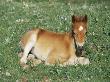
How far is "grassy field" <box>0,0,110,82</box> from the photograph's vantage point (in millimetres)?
12961

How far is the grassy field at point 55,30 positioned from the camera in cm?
1296

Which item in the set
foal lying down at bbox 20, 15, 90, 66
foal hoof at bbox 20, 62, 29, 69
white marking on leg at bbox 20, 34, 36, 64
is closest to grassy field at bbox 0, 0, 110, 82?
foal hoof at bbox 20, 62, 29, 69

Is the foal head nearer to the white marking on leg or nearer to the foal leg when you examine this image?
the foal leg

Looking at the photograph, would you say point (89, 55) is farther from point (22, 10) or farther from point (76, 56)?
point (22, 10)

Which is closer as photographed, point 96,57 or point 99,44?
point 96,57

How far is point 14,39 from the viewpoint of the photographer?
55.4 ft

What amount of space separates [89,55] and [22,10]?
34.4 feet

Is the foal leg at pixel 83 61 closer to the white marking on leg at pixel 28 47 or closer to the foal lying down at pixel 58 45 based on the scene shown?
the foal lying down at pixel 58 45

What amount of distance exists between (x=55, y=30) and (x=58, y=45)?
420 centimetres

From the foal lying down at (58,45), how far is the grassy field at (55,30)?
34 centimetres

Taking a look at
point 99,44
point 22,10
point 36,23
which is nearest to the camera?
point 99,44

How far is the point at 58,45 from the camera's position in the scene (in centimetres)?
1432

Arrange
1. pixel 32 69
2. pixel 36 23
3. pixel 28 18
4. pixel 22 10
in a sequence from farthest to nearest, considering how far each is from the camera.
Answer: pixel 22 10, pixel 28 18, pixel 36 23, pixel 32 69

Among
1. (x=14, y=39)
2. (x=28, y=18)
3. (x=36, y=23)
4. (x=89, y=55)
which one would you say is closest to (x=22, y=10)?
(x=28, y=18)
